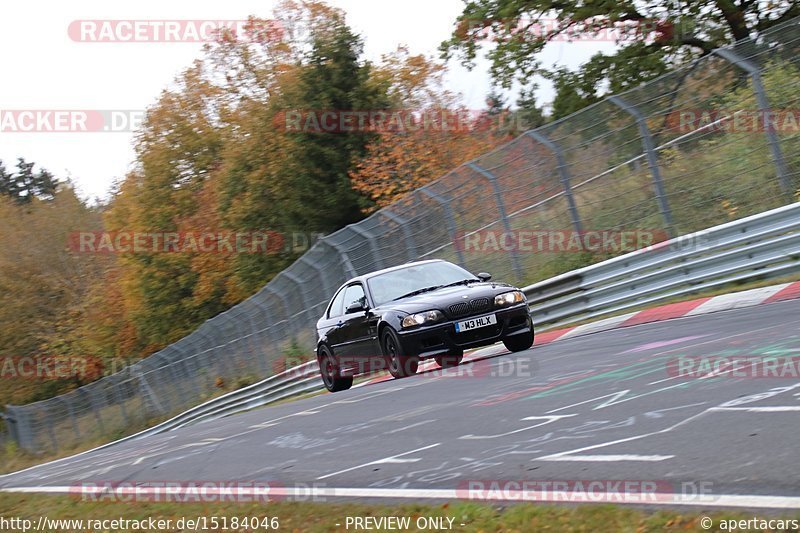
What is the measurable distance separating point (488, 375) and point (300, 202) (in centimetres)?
3478

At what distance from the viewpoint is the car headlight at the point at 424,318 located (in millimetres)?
13305

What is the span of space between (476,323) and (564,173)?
4.80m

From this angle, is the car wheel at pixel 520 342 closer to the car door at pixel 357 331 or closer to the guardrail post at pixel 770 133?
the car door at pixel 357 331

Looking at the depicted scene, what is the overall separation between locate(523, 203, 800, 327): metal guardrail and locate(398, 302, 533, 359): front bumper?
3269 mm

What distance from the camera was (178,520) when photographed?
680cm

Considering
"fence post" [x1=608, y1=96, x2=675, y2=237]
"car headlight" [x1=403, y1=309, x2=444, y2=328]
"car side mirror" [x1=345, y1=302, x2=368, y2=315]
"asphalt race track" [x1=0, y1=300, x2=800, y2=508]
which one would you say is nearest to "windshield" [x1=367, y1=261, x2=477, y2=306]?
"car side mirror" [x1=345, y1=302, x2=368, y2=315]

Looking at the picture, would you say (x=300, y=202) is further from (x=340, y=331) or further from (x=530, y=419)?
(x=530, y=419)

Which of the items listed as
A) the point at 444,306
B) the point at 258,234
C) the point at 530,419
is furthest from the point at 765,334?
the point at 258,234

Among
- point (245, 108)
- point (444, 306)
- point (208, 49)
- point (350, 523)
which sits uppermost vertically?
point (208, 49)

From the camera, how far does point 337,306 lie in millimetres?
16328

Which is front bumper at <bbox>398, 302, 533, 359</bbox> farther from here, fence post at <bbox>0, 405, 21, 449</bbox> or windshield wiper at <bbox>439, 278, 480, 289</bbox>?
fence post at <bbox>0, 405, 21, 449</bbox>

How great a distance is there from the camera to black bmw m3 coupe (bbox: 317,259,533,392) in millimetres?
13336

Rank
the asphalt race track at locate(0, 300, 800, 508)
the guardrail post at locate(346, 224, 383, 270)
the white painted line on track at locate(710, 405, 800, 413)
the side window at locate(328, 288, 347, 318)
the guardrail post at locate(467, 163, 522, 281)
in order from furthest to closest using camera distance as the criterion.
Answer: the guardrail post at locate(346, 224, 383, 270) → the guardrail post at locate(467, 163, 522, 281) → the side window at locate(328, 288, 347, 318) → the white painted line on track at locate(710, 405, 800, 413) → the asphalt race track at locate(0, 300, 800, 508)

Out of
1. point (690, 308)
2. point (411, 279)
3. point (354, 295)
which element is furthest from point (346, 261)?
point (690, 308)
